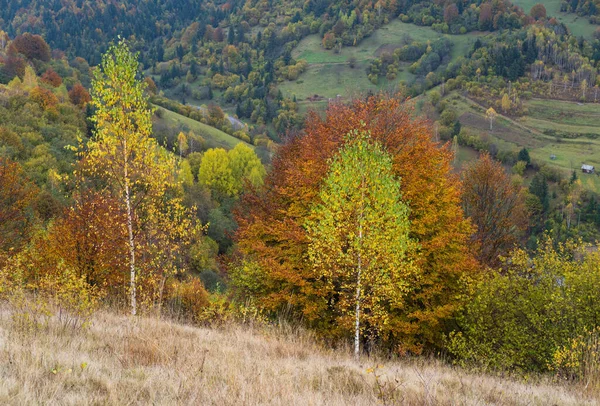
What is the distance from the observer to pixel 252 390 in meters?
6.63

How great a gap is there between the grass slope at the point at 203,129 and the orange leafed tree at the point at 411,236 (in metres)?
111

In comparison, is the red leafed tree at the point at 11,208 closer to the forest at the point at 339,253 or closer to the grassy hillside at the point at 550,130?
the forest at the point at 339,253

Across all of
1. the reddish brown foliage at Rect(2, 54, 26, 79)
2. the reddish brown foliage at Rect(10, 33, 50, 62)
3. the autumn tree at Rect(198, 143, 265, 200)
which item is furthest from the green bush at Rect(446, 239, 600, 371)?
the reddish brown foliage at Rect(10, 33, 50, 62)

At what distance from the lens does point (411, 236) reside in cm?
2088

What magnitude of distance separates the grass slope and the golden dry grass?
124591mm

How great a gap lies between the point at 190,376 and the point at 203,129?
13764 cm

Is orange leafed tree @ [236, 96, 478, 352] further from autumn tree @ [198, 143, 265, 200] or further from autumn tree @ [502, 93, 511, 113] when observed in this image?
autumn tree @ [502, 93, 511, 113]

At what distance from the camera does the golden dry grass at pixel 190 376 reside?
6055mm

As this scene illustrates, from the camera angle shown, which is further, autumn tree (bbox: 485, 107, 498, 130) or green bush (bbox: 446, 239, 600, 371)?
autumn tree (bbox: 485, 107, 498, 130)

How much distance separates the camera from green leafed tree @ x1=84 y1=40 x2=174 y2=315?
15.7m

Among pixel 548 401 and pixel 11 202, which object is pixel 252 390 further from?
pixel 11 202

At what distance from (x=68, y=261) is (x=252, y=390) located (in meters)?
25.8

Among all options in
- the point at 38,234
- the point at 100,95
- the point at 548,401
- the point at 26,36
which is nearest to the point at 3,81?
the point at 26,36

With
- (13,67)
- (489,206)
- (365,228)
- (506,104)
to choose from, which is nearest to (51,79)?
(13,67)
